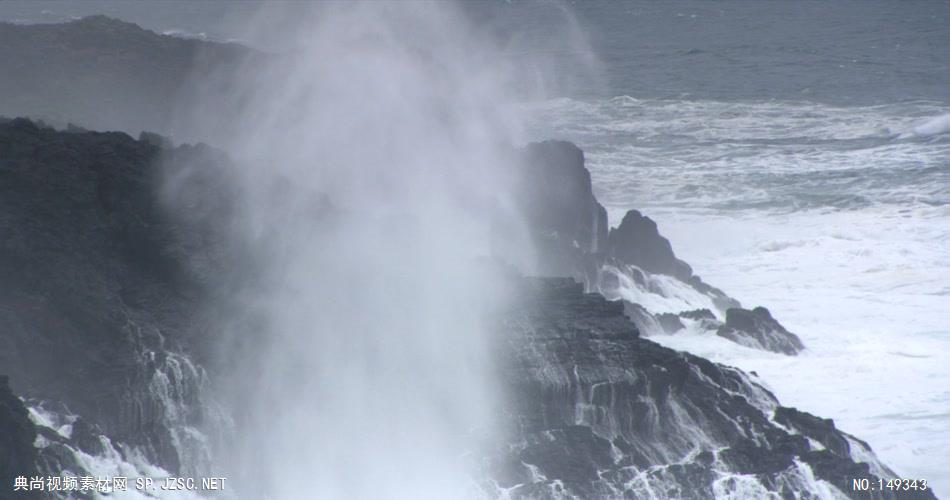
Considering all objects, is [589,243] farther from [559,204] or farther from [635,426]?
[635,426]

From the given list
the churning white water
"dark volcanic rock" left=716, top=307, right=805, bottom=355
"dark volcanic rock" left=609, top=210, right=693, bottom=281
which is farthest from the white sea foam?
the churning white water

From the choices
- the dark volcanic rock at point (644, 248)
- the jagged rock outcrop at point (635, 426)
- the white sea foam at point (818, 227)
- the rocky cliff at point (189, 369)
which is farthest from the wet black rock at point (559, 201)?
the jagged rock outcrop at point (635, 426)

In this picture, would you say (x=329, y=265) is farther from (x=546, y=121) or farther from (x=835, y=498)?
(x=546, y=121)

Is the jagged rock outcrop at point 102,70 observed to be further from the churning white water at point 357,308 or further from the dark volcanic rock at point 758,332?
the dark volcanic rock at point 758,332

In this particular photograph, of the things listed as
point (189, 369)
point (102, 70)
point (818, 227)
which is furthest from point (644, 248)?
point (189, 369)

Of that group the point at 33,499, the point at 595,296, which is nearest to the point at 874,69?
the point at 595,296
